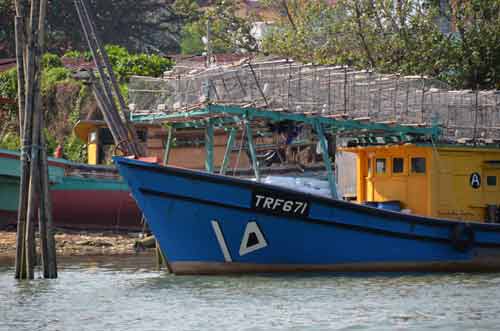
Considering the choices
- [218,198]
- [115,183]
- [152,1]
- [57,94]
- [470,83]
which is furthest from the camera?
[152,1]

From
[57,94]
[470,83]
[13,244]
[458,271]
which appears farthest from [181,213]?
[57,94]

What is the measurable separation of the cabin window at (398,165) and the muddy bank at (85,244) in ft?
28.3

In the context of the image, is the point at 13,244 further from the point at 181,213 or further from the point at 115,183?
the point at 181,213

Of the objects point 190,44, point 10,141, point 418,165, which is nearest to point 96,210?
point 10,141

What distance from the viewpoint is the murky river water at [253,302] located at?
60.7 feet

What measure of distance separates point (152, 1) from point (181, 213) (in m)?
42.2

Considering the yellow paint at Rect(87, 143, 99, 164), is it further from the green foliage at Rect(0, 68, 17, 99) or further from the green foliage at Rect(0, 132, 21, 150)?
the green foliage at Rect(0, 68, 17, 99)

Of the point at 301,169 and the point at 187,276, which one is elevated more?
the point at 301,169

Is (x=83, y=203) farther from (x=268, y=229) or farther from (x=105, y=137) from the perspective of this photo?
(x=268, y=229)

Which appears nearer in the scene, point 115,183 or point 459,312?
point 459,312

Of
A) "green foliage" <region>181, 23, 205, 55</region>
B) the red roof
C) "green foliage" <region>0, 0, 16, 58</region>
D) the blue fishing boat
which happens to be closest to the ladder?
the blue fishing boat

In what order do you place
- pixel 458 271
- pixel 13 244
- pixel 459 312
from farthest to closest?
pixel 13 244, pixel 458 271, pixel 459 312

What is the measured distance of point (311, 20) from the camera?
43781mm

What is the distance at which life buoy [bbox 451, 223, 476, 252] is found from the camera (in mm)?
25109
